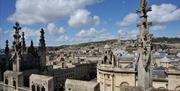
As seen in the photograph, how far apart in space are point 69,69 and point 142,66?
8680 cm

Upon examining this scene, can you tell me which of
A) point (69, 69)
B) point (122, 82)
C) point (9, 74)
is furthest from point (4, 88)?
point (69, 69)

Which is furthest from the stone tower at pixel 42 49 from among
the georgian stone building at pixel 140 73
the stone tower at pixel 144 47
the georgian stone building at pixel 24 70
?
the stone tower at pixel 144 47

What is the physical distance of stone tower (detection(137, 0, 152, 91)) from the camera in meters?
12.8

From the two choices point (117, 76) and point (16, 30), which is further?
point (117, 76)

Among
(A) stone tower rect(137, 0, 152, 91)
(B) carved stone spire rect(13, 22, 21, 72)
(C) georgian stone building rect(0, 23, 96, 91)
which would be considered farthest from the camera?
(B) carved stone spire rect(13, 22, 21, 72)

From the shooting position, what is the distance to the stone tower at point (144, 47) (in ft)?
41.9

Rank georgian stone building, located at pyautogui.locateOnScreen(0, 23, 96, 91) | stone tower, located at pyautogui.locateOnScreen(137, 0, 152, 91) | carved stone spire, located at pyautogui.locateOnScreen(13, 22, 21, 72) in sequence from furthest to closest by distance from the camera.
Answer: carved stone spire, located at pyautogui.locateOnScreen(13, 22, 21, 72) < georgian stone building, located at pyautogui.locateOnScreen(0, 23, 96, 91) < stone tower, located at pyautogui.locateOnScreen(137, 0, 152, 91)

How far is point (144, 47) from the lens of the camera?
1286 centimetres

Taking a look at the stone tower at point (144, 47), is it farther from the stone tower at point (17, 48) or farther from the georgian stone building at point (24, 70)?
the stone tower at point (17, 48)

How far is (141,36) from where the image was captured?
1285cm

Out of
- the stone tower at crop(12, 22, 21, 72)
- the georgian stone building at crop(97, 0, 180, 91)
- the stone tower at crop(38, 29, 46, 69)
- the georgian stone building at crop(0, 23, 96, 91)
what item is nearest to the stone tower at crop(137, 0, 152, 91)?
the georgian stone building at crop(97, 0, 180, 91)

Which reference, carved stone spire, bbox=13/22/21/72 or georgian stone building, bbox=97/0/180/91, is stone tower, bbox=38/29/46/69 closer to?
Result: carved stone spire, bbox=13/22/21/72

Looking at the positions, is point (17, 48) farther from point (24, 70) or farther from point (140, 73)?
point (140, 73)

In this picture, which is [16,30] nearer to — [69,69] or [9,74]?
[9,74]
